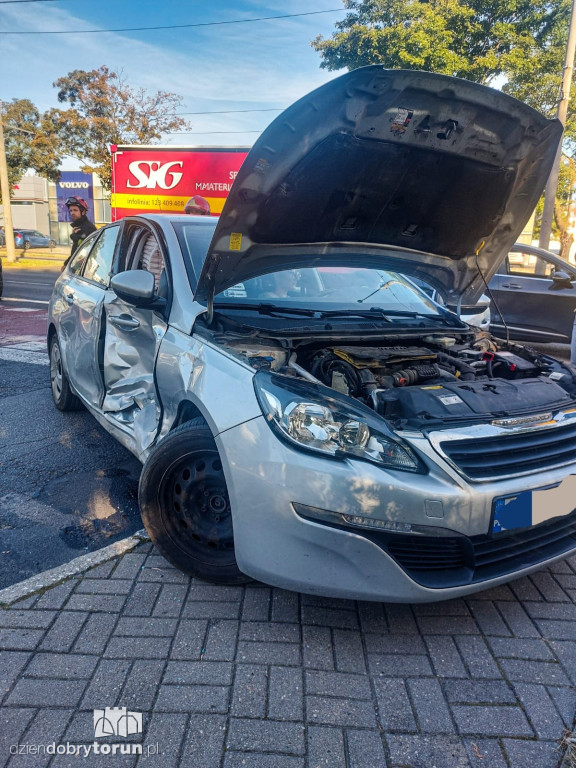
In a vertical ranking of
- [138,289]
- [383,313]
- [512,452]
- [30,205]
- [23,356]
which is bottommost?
[23,356]

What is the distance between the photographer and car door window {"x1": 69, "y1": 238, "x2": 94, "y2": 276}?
454cm

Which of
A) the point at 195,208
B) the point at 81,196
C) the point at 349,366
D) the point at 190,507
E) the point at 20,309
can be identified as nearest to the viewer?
the point at 190,507

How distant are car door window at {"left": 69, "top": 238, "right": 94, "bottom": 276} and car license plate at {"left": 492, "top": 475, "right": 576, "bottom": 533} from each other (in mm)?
3735

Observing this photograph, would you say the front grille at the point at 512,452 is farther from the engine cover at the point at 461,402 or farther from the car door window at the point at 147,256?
the car door window at the point at 147,256

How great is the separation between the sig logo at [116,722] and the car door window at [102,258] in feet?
9.04

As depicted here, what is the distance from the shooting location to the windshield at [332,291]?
3.15 m

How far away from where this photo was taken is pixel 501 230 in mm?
3496

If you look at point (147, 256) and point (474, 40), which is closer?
point (147, 256)

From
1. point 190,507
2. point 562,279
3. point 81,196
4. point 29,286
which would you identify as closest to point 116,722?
A: point 190,507

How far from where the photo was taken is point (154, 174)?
12.7 metres

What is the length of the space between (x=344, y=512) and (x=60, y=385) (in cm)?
348

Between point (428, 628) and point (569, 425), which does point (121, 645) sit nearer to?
point (428, 628)

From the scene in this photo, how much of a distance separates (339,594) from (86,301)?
2.86 meters

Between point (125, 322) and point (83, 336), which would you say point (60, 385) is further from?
point (125, 322)
